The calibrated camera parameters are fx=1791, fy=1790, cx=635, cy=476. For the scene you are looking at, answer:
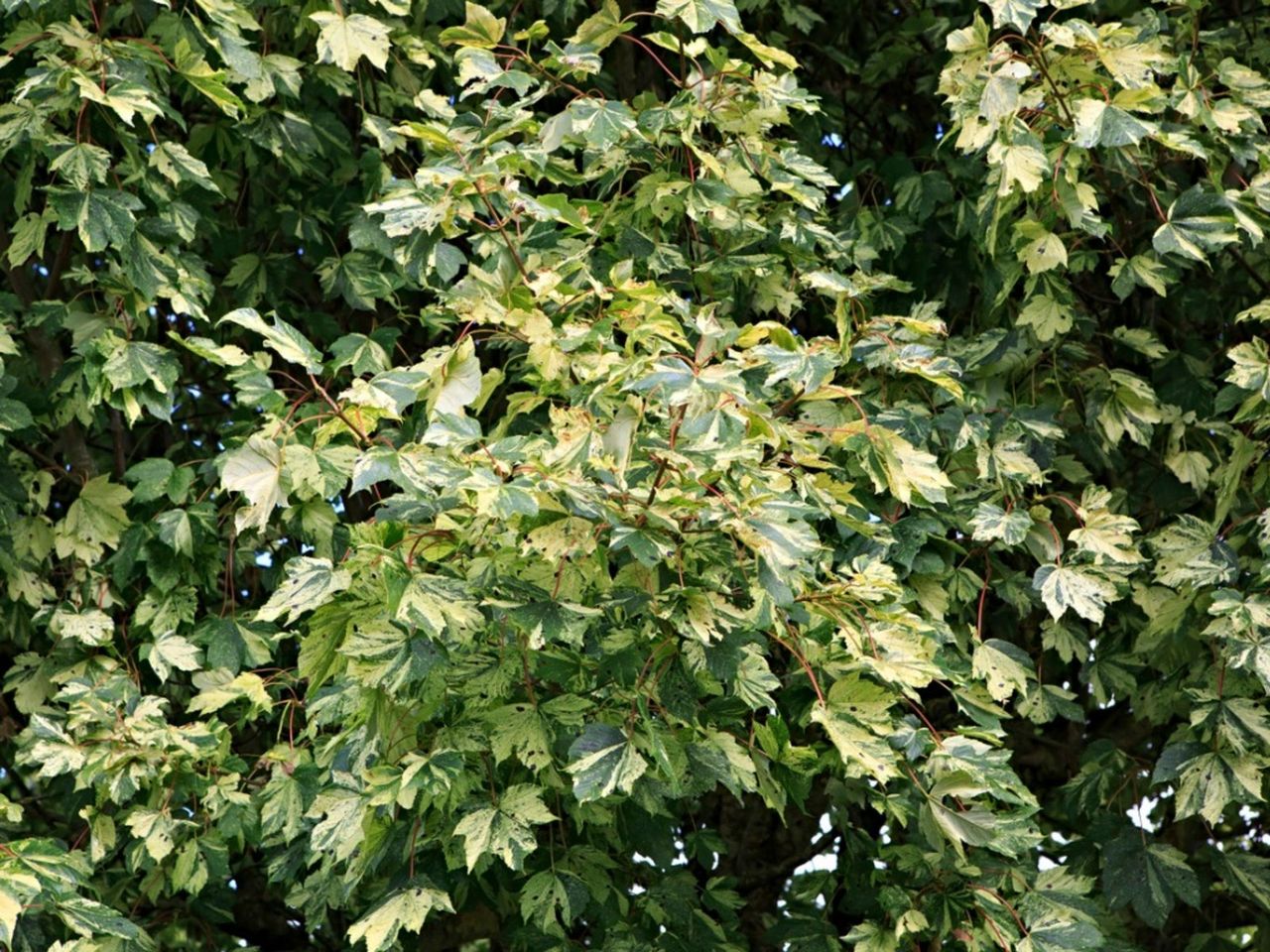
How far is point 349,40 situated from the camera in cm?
461

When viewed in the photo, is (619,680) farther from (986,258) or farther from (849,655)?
(986,258)

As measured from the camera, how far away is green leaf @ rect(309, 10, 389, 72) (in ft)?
15.0

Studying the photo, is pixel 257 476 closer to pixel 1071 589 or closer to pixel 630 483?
pixel 630 483

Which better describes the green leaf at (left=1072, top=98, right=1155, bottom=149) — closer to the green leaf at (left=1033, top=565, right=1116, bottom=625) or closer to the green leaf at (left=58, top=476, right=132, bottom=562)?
the green leaf at (left=1033, top=565, right=1116, bottom=625)

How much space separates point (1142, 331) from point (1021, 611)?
0.97 m

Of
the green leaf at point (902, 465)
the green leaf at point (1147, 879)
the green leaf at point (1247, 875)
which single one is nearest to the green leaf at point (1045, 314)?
the green leaf at point (902, 465)

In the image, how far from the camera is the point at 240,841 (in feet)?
14.4

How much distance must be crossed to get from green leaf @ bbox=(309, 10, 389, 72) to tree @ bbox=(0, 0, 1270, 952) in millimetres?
15

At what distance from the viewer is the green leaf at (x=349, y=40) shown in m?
4.57

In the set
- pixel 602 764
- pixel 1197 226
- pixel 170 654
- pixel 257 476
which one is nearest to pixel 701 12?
pixel 1197 226

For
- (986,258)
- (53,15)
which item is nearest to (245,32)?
(53,15)

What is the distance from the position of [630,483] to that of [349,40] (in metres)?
1.85

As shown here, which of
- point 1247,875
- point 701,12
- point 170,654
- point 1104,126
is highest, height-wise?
point 701,12

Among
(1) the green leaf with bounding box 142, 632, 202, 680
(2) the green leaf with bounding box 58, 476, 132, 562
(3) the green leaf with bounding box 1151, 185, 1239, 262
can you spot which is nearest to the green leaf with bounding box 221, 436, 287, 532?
(1) the green leaf with bounding box 142, 632, 202, 680
